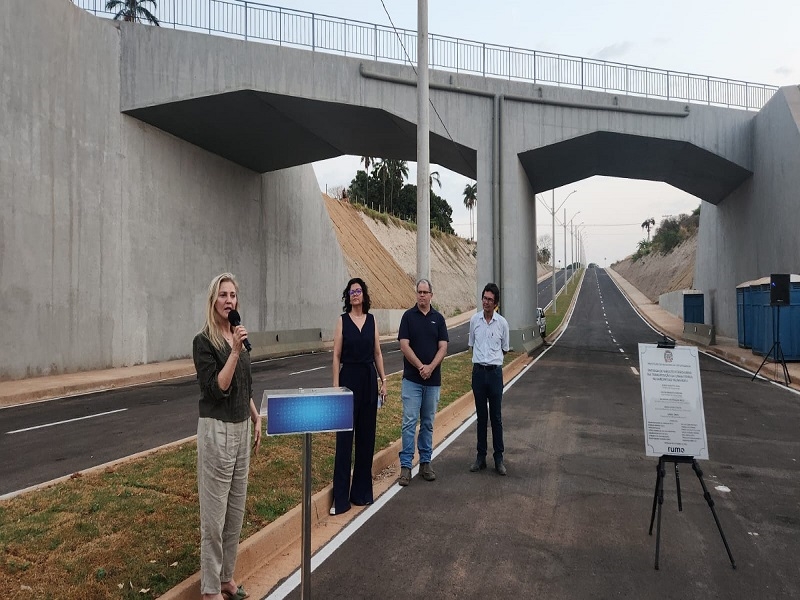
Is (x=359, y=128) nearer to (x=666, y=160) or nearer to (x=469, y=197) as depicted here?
(x=666, y=160)

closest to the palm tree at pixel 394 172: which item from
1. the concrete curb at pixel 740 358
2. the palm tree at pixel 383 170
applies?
the palm tree at pixel 383 170

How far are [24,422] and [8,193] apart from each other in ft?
26.0

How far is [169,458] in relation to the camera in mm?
7109

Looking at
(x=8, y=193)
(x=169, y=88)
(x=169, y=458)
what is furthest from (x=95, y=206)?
(x=169, y=458)

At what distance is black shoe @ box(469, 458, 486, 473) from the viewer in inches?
286

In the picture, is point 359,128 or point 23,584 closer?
point 23,584

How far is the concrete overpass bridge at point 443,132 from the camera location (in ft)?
66.3

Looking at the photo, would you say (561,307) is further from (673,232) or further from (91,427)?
(91,427)

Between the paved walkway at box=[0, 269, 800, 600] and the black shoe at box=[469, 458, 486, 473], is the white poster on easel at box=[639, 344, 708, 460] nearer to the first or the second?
the black shoe at box=[469, 458, 486, 473]

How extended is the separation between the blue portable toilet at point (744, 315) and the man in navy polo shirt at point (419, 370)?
2149cm

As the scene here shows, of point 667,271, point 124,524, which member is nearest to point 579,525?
point 124,524

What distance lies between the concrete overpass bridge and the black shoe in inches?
644

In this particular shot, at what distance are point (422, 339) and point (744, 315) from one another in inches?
905

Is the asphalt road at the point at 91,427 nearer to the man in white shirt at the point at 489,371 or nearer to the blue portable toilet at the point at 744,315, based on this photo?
the man in white shirt at the point at 489,371
